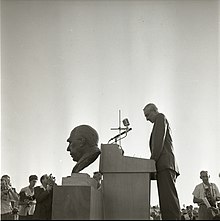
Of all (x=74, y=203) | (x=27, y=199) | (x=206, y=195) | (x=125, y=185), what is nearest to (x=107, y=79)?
(x=206, y=195)

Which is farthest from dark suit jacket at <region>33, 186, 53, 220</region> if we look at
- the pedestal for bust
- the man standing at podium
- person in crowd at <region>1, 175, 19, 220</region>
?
person in crowd at <region>1, 175, 19, 220</region>

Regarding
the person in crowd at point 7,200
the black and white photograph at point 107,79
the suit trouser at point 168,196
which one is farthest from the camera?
the black and white photograph at point 107,79

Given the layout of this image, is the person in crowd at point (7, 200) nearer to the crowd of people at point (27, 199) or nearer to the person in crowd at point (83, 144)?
the crowd of people at point (27, 199)

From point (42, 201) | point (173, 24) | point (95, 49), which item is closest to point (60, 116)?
point (95, 49)

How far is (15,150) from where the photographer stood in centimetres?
1295

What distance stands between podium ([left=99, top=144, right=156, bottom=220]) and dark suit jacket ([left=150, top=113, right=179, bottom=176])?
14.3 inches

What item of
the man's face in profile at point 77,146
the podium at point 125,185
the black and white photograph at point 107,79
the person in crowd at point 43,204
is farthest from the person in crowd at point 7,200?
the black and white photograph at point 107,79

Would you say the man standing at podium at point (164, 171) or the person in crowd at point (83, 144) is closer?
the man standing at podium at point (164, 171)

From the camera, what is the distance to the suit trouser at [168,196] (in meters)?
7.31

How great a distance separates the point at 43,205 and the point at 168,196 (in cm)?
135

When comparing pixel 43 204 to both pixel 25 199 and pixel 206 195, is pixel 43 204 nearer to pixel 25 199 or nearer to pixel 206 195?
pixel 25 199

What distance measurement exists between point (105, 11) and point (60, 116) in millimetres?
2332

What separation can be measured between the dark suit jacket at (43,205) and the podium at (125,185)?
626mm

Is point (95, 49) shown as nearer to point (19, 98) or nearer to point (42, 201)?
point (19, 98)
